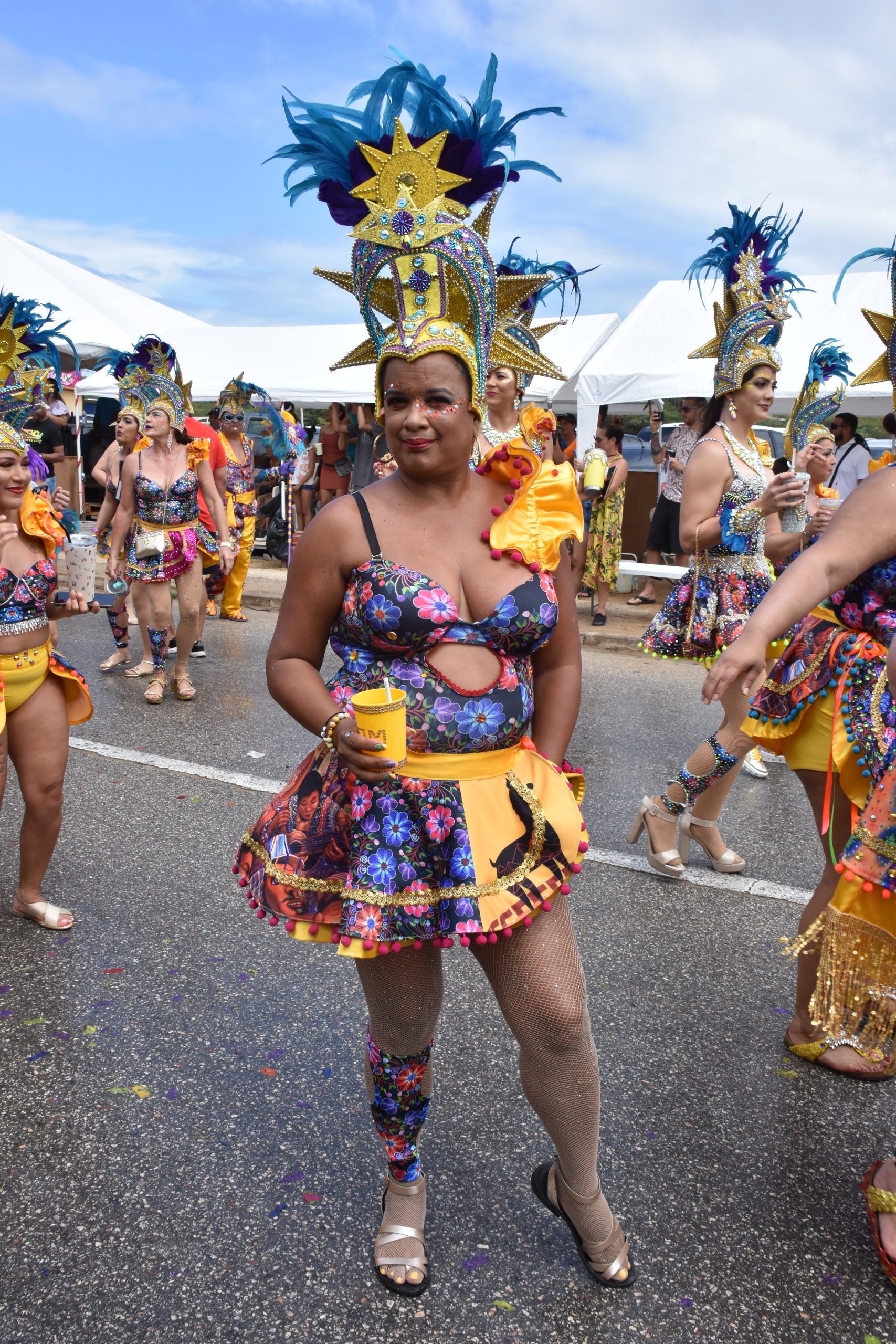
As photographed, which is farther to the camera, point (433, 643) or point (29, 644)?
point (29, 644)

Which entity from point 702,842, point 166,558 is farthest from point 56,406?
point 702,842

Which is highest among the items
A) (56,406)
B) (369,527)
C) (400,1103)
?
(56,406)

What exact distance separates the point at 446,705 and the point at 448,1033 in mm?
1576

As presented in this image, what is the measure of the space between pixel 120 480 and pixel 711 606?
17.9 ft

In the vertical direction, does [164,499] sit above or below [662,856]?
above

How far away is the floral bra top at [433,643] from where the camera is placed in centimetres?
212

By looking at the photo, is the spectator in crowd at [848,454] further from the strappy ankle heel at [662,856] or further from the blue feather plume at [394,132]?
the blue feather plume at [394,132]

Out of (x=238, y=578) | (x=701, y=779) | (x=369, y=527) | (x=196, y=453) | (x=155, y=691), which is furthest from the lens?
(x=238, y=578)

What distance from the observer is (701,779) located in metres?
4.36

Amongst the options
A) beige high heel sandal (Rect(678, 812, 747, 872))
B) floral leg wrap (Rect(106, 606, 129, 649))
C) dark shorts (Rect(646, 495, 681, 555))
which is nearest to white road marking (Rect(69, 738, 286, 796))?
beige high heel sandal (Rect(678, 812, 747, 872))

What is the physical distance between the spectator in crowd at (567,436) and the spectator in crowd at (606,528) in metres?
0.35

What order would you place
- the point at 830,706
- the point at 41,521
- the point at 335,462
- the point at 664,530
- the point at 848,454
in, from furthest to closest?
1. the point at 335,462
2. the point at 664,530
3. the point at 848,454
4. the point at 41,521
5. the point at 830,706

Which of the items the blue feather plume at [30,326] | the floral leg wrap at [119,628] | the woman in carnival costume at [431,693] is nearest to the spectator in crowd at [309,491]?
the floral leg wrap at [119,628]

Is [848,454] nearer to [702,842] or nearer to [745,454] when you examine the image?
[745,454]
